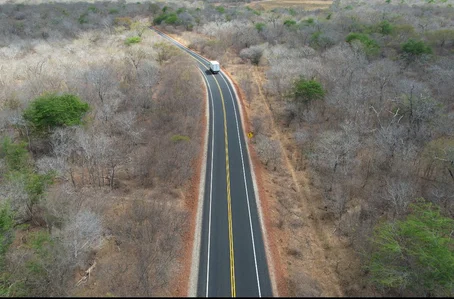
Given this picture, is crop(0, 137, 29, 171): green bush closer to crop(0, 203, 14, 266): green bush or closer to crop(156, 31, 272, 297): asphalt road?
crop(0, 203, 14, 266): green bush

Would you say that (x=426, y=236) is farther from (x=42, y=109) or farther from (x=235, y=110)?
(x=42, y=109)

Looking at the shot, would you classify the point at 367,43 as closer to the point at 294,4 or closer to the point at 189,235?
the point at 189,235

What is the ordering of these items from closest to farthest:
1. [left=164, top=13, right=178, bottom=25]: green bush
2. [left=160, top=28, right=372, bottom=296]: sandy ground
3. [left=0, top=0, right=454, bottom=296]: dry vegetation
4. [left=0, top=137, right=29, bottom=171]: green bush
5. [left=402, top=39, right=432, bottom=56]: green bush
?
1. [left=0, top=0, right=454, bottom=296]: dry vegetation
2. [left=160, top=28, right=372, bottom=296]: sandy ground
3. [left=0, top=137, right=29, bottom=171]: green bush
4. [left=402, top=39, right=432, bottom=56]: green bush
5. [left=164, top=13, right=178, bottom=25]: green bush

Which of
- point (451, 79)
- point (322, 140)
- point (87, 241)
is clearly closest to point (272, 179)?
point (322, 140)

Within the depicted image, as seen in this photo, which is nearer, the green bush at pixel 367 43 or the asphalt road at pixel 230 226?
the asphalt road at pixel 230 226

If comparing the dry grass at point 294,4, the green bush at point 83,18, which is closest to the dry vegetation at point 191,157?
the green bush at point 83,18

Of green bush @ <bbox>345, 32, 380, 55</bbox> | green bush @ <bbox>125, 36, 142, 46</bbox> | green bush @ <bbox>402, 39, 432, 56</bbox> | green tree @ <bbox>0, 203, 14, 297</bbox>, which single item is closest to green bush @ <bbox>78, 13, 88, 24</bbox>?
green bush @ <bbox>125, 36, 142, 46</bbox>

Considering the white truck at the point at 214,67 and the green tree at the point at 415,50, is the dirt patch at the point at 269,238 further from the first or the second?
the green tree at the point at 415,50
